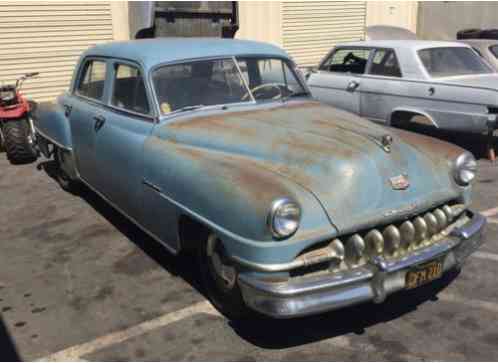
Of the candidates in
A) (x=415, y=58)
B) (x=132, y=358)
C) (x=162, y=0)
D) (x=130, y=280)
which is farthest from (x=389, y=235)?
(x=162, y=0)

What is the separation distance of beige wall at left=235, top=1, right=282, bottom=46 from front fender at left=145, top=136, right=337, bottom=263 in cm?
1004

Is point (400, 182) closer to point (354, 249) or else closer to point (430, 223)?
point (430, 223)

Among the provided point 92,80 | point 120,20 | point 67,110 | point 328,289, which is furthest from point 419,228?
point 120,20

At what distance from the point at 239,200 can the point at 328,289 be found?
27.9 inches

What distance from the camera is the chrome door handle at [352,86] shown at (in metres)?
8.09

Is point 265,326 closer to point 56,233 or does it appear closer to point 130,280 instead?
point 130,280

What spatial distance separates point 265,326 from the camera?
3504 millimetres

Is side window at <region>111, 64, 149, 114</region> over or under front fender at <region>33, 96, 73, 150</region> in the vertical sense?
over

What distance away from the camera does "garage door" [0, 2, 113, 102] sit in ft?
32.8

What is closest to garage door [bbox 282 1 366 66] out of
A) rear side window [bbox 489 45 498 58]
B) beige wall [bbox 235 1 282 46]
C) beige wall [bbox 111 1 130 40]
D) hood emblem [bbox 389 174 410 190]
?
beige wall [bbox 235 1 282 46]

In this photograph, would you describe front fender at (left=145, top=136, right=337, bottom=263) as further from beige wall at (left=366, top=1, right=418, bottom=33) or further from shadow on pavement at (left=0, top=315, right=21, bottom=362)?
beige wall at (left=366, top=1, right=418, bottom=33)

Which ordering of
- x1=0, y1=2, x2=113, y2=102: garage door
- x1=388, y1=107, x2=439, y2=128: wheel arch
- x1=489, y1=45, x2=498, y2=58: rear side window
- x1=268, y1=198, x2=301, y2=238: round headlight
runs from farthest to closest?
1. x1=0, y1=2, x2=113, y2=102: garage door
2. x1=489, y1=45, x2=498, y2=58: rear side window
3. x1=388, y1=107, x2=439, y2=128: wheel arch
4. x1=268, y1=198, x2=301, y2=238: round headlight

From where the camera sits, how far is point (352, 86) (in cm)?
814

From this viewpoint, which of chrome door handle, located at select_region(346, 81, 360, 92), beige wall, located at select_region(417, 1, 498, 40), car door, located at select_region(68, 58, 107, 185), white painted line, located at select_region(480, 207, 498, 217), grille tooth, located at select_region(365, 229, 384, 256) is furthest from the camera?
beige wall, located at select_region(417, 1, 498, 40)
